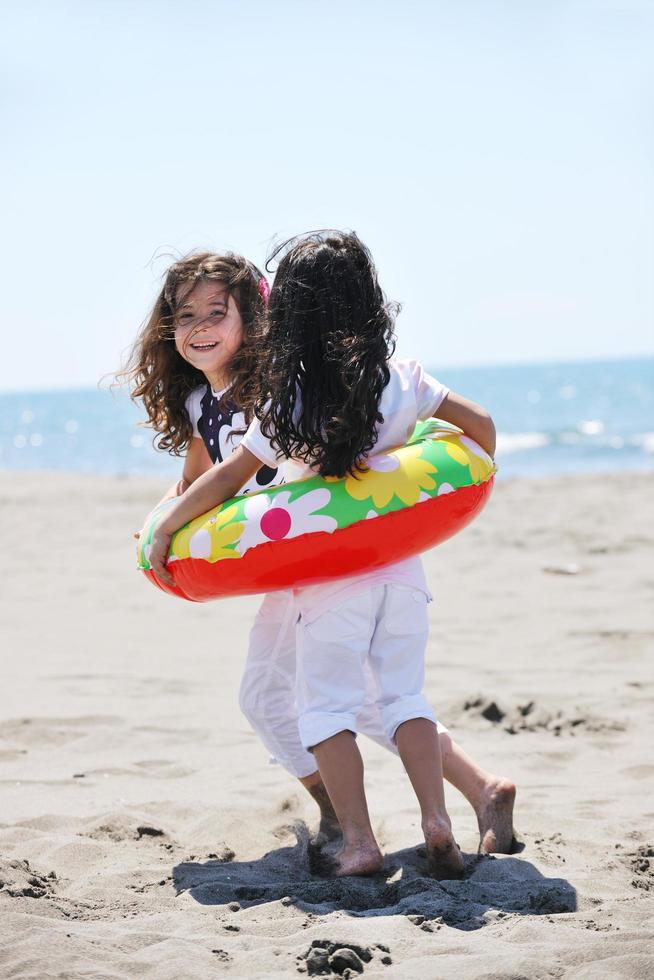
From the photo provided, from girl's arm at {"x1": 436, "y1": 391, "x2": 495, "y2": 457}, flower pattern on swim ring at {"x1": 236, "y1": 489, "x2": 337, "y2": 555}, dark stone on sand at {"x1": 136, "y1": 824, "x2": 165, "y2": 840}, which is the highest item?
girl's arm at {"x1": 436, "y1": 391, "x2": 495, "y2": 457}

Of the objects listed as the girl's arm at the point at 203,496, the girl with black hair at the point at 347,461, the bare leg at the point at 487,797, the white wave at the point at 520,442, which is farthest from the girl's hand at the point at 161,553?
the white wave at the point at 520,442

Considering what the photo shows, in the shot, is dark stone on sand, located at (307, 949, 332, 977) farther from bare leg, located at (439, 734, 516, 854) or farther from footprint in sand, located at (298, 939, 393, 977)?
bare leg, located at (439, 734, 516, 854)

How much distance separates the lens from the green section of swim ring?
2988mm

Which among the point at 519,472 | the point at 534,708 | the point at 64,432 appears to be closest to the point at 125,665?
the point at 534,708

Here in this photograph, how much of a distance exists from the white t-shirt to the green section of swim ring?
62mm

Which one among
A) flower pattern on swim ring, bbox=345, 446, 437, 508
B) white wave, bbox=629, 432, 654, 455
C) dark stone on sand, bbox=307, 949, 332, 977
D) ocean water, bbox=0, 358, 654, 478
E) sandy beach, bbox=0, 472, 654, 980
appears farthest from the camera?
white wave, bbox=629, 432, 654, 455

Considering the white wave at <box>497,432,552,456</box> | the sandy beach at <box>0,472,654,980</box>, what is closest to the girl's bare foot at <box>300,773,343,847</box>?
the sandy beach at <box>0,472,654,980</box>

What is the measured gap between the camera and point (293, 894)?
283cm

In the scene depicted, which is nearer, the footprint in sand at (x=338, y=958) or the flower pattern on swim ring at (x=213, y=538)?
the footprint in sand at (x=338, y=958)

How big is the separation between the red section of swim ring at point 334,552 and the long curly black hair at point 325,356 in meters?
0.19

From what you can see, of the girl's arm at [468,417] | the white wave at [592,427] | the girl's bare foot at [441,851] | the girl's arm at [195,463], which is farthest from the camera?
the white wave at [592,427]

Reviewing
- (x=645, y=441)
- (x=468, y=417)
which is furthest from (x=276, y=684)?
(x=645, y=441)

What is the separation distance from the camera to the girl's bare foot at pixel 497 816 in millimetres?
3188

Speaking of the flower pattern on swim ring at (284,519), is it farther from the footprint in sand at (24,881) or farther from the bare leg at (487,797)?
the footprint in sand at (24,881)
